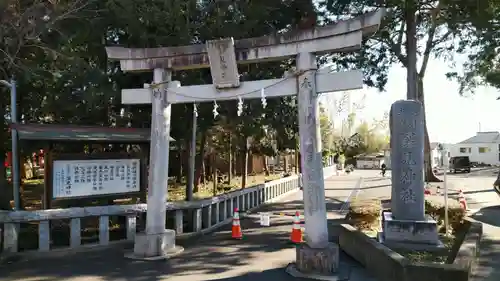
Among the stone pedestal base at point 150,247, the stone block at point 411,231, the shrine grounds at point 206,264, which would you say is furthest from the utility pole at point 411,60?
the stone pedestal base at point 150,247

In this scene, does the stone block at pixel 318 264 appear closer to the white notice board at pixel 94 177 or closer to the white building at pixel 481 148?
the white notice board at pixel 94 177

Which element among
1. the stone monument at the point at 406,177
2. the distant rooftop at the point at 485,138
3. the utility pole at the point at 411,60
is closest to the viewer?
the stone monument at the point at 406,177

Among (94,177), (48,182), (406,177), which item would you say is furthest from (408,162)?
(48,182)

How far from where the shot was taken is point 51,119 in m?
15.3

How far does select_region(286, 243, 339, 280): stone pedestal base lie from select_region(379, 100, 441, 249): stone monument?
1849mm

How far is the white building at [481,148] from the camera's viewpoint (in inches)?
2847

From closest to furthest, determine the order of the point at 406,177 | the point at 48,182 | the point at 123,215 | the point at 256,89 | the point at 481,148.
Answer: the point at 256,89 → the point at 406,177 → the point at 48,182 → the point at 123,215 → the point at 481,148

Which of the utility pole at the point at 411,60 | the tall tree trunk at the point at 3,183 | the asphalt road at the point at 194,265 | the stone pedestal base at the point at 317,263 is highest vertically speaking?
the utility pole at the point at 411,60

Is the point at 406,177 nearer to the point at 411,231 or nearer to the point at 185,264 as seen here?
the point at 411,231

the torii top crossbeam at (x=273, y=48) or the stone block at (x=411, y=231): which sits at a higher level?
the torii top crossbeam at (x=273, y=48)

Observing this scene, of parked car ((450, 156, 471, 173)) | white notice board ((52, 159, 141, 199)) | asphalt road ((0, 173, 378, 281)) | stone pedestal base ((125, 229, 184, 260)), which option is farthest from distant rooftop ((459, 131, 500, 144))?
stone pedestal base ((125, 229, 184, 260))

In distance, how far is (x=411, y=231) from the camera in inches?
338

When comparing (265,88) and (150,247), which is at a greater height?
(265,88)

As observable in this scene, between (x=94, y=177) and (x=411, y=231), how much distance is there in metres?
7.44
